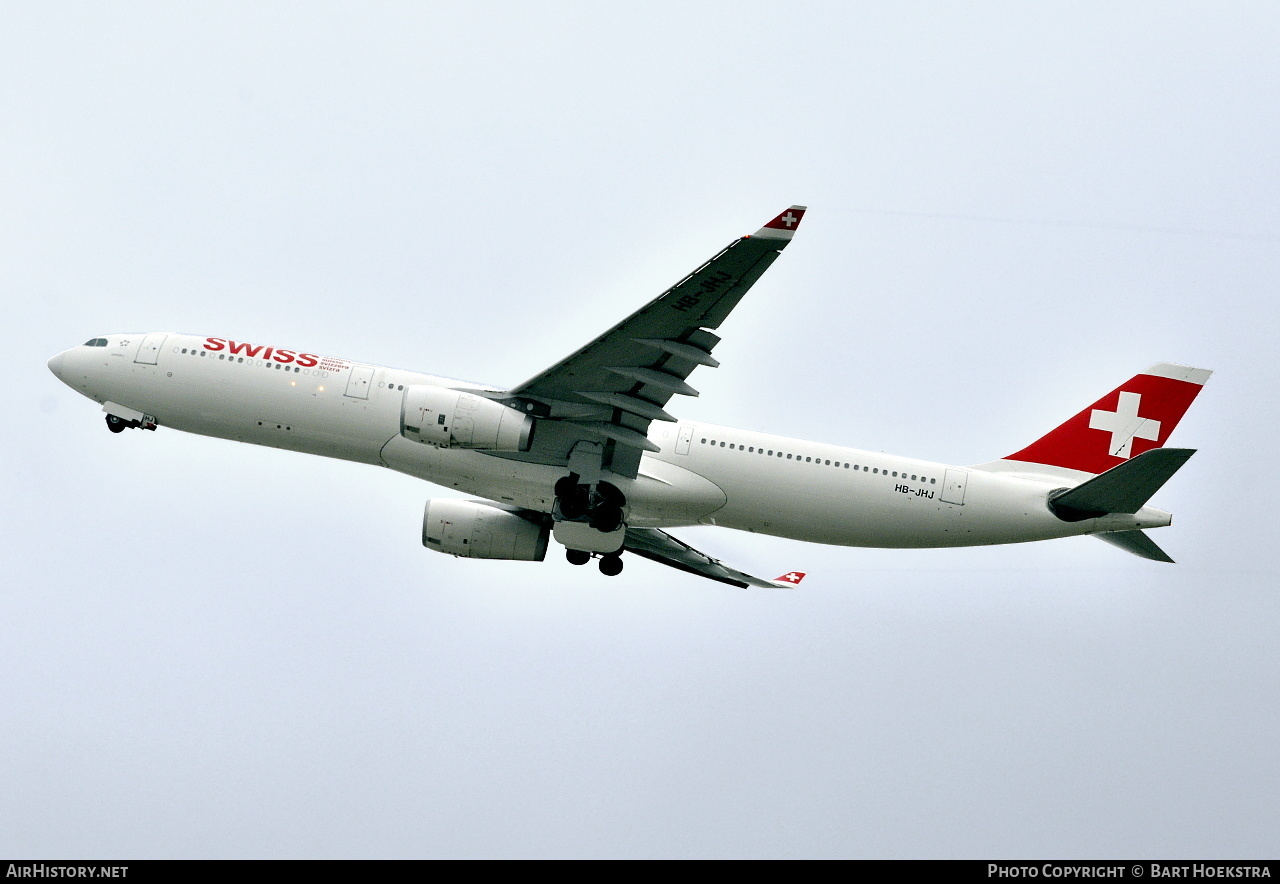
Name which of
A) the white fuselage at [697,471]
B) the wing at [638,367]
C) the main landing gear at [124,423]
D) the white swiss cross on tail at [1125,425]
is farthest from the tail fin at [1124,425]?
the main landing gear at [124,423]

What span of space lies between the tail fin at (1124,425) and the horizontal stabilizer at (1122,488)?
283 cm

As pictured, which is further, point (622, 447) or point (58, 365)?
point (58, 365)

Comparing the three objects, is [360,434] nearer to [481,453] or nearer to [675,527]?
[481,453]

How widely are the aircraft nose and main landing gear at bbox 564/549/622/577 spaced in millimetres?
Answer: 15885

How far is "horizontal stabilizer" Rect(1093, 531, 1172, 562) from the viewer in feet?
125

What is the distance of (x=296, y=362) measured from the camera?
3956 cm

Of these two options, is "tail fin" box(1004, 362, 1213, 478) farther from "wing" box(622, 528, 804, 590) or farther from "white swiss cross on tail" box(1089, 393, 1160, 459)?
"wing" box(622, 528, 804, 590)

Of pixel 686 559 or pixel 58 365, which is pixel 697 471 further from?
pixel 58 365

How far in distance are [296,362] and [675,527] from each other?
11.6 metres

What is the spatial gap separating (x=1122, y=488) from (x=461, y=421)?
1710 cm

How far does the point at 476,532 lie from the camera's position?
42.5 metres

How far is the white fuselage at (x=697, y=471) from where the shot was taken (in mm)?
38656

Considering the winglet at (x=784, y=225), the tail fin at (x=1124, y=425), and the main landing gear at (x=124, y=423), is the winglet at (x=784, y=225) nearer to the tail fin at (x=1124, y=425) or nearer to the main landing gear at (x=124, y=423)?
the tail fin at (x=1124, y=425)

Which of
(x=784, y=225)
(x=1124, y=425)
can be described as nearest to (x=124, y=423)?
(x=784, y=225)
